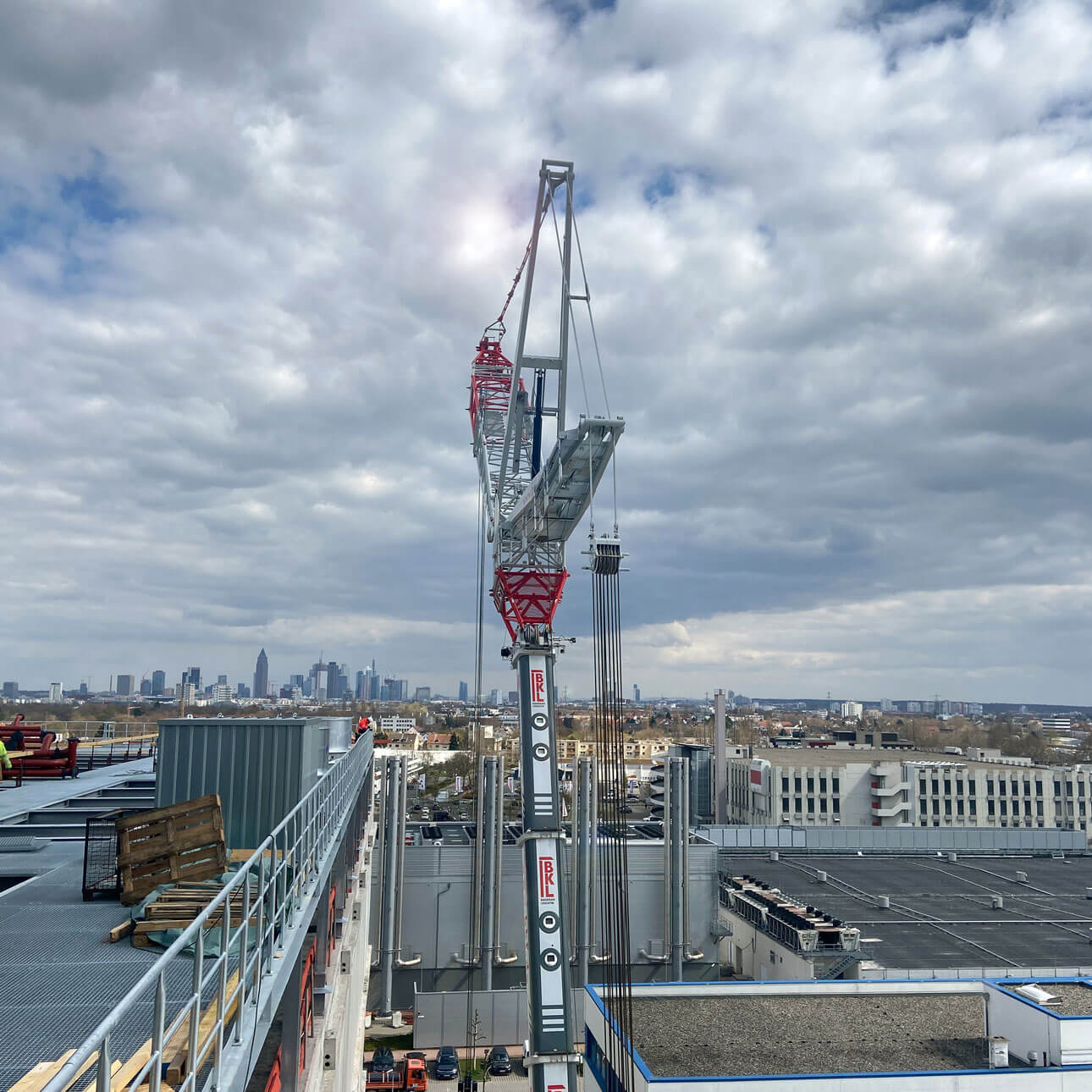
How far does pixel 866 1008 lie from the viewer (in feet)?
69.9

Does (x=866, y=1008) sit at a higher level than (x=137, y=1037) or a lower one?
lower

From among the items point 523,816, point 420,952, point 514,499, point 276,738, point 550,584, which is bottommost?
point 420,952

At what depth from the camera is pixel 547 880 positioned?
714 inches

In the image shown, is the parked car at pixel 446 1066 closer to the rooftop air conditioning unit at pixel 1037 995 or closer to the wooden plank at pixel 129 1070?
the rooftop air conditioning unit at pixel 1037 995

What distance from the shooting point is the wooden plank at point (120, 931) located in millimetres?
7980

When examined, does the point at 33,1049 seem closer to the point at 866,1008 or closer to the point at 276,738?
the point at 276,738

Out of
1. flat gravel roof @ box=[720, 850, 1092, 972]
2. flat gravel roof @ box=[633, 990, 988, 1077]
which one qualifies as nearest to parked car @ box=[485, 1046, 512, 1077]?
flat gravel roof @ box=[633, 990, 988, 1077]

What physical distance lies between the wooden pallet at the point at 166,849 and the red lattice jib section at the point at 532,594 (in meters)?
12.0

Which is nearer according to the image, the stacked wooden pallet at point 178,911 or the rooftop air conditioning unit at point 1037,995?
the stacked wooden pallet at point 178,911

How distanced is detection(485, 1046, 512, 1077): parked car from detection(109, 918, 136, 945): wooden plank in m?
23.1

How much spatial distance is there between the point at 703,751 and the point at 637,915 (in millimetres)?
41881

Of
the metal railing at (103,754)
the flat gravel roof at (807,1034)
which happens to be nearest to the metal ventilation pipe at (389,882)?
the metal railing at (103,754)

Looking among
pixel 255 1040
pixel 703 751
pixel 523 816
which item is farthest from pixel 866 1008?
pixel 703 751

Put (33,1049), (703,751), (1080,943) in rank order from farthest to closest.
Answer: (703,751)
(1080,943)
(33,1049)
